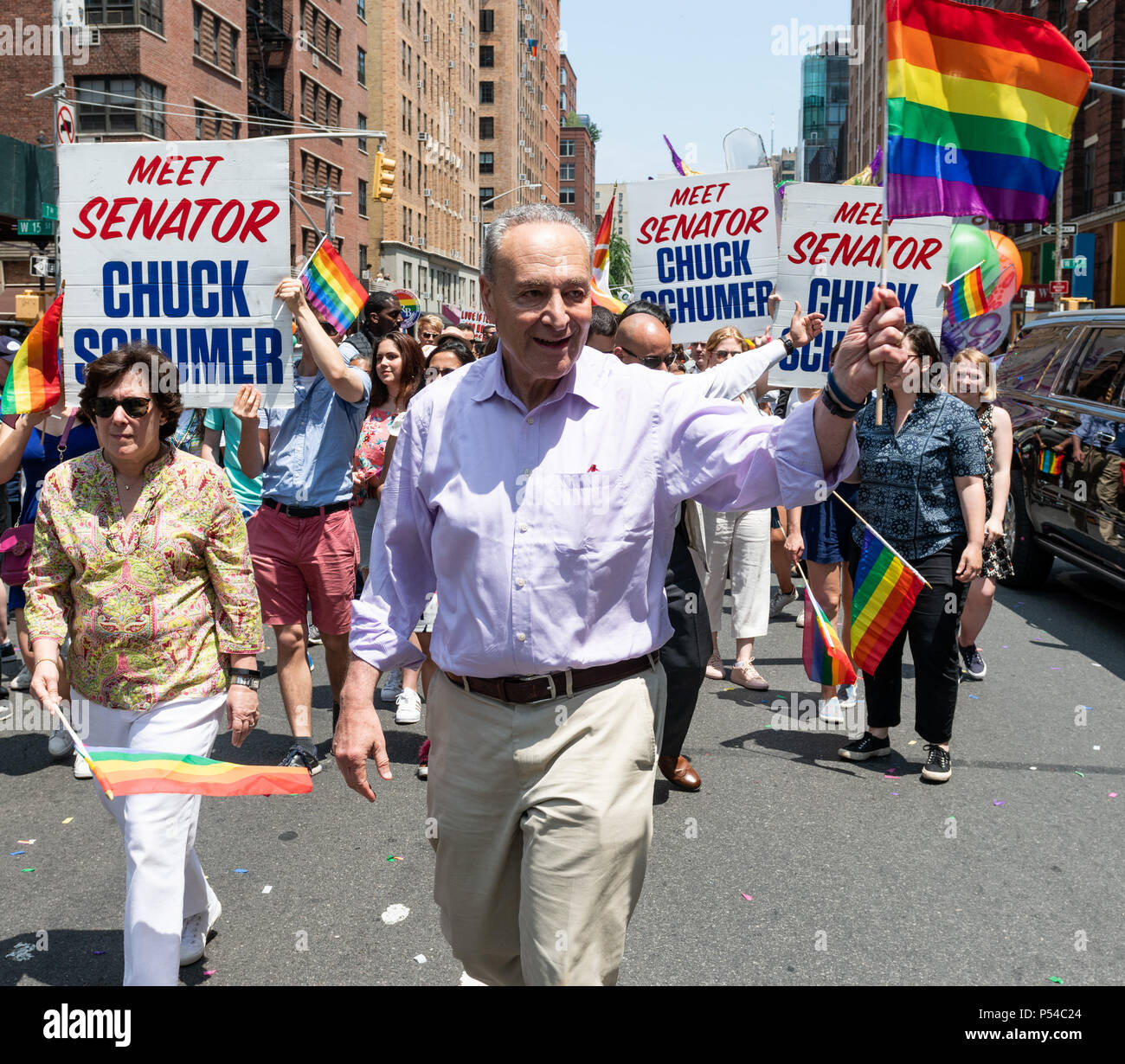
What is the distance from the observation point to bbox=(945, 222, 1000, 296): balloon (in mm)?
13383

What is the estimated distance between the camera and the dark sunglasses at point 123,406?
3.59m

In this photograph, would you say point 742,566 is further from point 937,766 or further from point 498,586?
point 498,586

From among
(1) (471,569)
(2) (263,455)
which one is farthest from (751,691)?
(1) (471,569)

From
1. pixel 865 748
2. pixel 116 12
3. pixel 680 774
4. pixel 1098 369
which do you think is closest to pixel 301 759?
pixel 680 774

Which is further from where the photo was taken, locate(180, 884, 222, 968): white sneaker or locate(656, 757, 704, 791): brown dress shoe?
locate(656, 757, 704, 791): brown dress shoe

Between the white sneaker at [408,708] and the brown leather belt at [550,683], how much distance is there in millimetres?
3918

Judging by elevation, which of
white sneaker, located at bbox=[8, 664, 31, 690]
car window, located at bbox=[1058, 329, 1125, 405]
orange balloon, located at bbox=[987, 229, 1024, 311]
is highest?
orange balloon, located at bbox=[987, 229, 1024, 311]

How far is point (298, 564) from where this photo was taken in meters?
5.82

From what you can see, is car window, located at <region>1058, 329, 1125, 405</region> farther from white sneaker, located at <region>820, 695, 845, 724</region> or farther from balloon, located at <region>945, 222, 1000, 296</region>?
balloon, located at <region>945, 222, 1000, 296</region>

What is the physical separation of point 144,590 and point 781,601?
23.4ft

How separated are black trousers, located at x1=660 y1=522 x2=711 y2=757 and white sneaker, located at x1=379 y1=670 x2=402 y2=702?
7.92 ft

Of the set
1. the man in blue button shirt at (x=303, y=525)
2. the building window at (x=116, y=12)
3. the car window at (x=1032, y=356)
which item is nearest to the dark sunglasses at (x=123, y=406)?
the man in blue button shirt at (x=303, y=525)

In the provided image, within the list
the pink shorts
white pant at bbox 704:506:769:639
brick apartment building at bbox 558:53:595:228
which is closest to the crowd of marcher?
the pink shorts

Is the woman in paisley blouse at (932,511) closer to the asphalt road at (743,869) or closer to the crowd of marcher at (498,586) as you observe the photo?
the asphalt road at (743,869)
